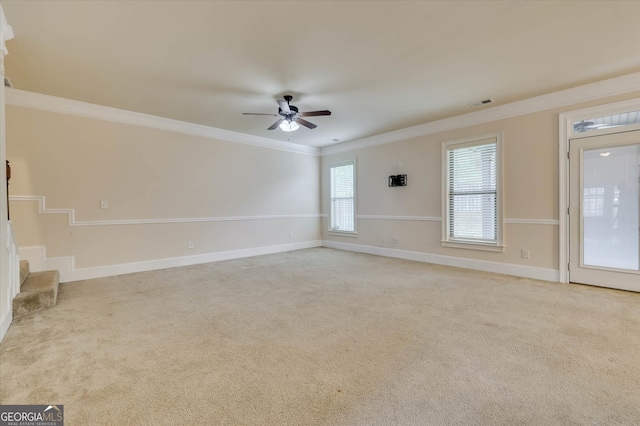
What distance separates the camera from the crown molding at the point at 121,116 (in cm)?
379

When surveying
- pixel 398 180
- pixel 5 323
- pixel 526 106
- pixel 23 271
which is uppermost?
pixel 526 106

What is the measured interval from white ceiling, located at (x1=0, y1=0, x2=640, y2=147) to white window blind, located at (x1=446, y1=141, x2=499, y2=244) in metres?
0.91

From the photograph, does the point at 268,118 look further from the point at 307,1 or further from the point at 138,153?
the point at 307,1

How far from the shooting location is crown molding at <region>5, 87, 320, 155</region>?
379 centimetres

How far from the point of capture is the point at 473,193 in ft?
15.8

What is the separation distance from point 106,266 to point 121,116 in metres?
2.41

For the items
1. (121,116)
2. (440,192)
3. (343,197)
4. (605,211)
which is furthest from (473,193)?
(121,116)

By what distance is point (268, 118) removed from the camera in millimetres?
4902

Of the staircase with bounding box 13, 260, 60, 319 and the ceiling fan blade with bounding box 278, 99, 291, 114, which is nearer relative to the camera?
the staircase with bounding box 13, 260, 60, 319

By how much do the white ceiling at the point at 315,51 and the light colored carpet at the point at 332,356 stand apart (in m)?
2.67

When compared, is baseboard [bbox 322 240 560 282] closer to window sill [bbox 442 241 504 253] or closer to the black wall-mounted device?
window sill [bbox 442 241 504 253]

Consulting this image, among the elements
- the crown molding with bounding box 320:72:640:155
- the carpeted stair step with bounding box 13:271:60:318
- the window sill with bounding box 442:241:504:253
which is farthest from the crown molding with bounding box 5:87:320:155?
the window sill with bounding box 442:241:504:253

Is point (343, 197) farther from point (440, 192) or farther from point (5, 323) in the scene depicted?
point (5, 323)

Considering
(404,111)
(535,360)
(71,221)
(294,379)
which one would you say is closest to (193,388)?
(294,379)
